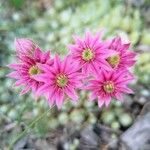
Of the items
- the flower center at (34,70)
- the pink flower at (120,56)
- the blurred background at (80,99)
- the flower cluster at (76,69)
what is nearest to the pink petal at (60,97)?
the flower cluster at (76,69)

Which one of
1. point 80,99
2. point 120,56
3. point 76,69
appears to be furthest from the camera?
point 80,99

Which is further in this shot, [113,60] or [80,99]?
[80,99]

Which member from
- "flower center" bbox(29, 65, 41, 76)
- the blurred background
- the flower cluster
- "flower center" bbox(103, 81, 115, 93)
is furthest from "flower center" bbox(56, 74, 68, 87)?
the blurred background

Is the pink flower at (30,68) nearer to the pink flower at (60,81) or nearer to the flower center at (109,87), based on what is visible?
the pink flower at (60,81)

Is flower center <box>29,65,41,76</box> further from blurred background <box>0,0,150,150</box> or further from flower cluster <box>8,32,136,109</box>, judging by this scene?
blurred background <box>0,0,150,150</box>

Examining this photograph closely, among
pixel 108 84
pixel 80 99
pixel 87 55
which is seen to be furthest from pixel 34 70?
pixel 80 99

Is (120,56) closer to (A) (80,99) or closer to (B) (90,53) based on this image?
(B) (90,53)
